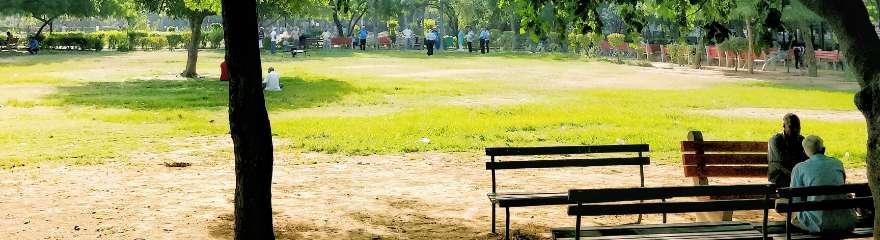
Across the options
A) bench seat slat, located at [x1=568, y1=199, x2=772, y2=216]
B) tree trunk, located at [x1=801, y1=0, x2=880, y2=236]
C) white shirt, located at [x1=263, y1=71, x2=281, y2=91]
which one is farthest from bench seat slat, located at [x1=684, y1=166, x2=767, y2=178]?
white shirt, located at [x1=263, y1=71, x2=281, y2=91]

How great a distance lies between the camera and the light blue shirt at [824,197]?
21.2 feet

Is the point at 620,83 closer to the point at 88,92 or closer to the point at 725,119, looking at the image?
the point at 725,119

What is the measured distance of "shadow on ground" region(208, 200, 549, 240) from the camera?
8.26 m

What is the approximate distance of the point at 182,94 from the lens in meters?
24.8

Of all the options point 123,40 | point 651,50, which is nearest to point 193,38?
point 651,50

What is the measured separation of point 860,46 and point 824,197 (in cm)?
105

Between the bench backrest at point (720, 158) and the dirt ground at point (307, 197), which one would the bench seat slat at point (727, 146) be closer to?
the bench backrest at point (720, 158)

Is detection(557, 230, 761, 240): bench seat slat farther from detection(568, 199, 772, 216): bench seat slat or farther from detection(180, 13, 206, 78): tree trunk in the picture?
detection(180, 13, 206, 78): tree trunk

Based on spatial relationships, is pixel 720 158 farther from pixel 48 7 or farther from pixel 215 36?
pixel 215 36

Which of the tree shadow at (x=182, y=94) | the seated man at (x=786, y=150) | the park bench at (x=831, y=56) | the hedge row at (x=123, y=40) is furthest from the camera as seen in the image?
the hedge row at (x=123, y=40)

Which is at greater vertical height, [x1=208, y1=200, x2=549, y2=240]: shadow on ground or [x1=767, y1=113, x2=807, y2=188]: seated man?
[x1=767, y1=113, x2=807, y2=188]: seated man

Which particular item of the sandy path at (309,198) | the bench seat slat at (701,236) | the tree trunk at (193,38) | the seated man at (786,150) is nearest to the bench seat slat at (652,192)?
the bench seat slat at (701,236)

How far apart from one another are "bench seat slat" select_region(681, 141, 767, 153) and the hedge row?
57576mm

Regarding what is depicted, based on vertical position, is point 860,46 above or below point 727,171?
above
